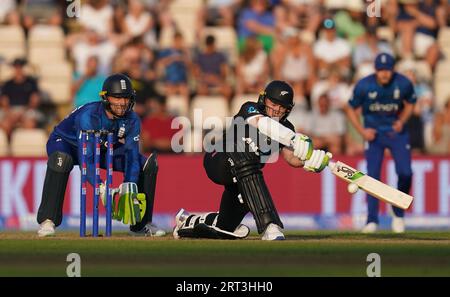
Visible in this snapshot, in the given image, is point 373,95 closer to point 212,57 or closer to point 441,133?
point 441,133

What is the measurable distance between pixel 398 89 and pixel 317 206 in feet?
8.12

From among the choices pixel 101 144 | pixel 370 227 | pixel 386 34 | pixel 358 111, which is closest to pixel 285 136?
pixel 101 144

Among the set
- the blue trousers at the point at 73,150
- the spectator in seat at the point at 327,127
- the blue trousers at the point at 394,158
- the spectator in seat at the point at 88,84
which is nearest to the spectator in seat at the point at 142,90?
the spectator in seat at the point at 88,84

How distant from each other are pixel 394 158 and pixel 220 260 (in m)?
5.22

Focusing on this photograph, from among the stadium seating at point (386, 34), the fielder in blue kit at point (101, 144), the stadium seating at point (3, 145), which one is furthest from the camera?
the stadium seating at point (386, 34)

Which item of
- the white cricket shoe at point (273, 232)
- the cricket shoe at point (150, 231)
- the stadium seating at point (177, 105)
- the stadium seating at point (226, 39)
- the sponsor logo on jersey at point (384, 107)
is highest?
the stadium seating at point (226, 39)

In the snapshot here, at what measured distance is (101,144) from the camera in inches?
420

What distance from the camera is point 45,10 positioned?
707 inches

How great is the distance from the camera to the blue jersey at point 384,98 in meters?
14.0

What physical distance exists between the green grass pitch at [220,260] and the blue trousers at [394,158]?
451 centimetres

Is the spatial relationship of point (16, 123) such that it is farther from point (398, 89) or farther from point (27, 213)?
point (398, 89)

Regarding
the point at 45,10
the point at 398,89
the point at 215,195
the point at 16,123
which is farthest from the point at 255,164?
the point at 45,10

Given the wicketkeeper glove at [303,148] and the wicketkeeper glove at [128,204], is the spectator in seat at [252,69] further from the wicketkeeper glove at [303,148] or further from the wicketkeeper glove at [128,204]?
the wicketkeeper glove at [303,148]
